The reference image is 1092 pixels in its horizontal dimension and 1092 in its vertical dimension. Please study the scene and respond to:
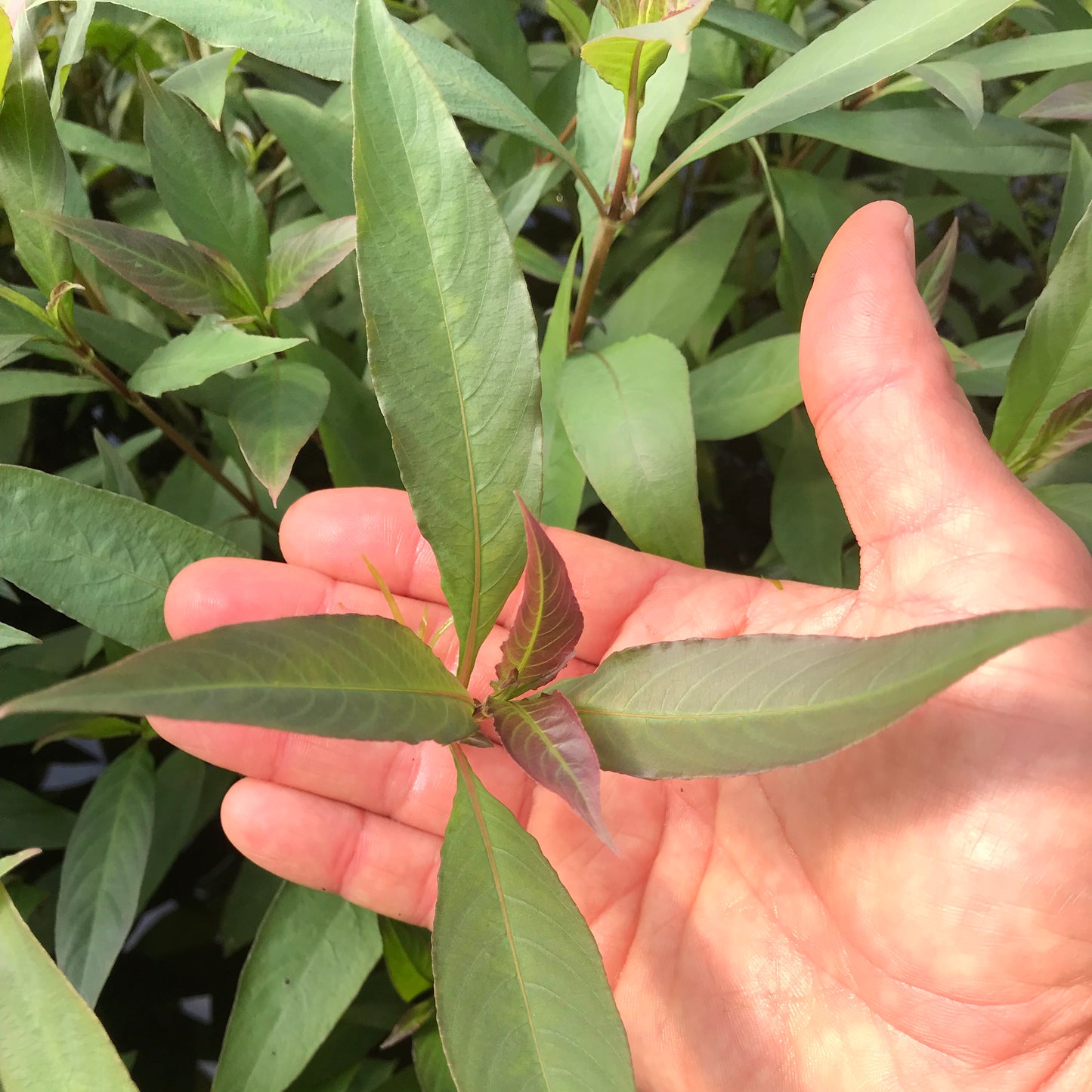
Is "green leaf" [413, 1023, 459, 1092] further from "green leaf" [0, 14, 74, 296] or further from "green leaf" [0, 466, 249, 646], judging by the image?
"green leaf" [0, 14, 74, 296]

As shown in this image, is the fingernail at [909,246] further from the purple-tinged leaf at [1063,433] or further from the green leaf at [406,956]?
the green leaf at [406,956]

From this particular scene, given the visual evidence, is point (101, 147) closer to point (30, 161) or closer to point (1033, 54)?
point (30, 161)

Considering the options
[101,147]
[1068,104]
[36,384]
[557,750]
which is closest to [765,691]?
[557,750]

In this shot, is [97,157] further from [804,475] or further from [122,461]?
[804,475]

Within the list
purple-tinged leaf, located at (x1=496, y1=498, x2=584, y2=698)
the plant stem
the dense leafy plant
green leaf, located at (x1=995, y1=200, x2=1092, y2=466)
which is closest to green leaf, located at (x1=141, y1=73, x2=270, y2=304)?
the dense leafy plant

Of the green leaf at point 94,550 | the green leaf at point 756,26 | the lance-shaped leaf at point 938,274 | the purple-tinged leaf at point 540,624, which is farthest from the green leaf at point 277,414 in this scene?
the lance-shaped leaf at point 938,274
